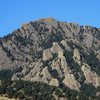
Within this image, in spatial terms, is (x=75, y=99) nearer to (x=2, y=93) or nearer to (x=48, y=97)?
(x=48, y=97)

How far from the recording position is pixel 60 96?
652ft

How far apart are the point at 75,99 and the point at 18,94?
2594cm

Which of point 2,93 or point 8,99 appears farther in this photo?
point 2,93

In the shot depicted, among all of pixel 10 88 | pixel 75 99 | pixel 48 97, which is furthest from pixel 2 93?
pixel 75 99

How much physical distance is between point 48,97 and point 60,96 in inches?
282

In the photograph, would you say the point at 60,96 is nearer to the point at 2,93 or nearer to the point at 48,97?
the point at 48,97

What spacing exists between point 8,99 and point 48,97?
2255 centimetres

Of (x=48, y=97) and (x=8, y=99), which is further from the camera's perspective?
(x=48, y=97)

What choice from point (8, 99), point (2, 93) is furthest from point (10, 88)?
point (8, 99)

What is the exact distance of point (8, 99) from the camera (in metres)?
178

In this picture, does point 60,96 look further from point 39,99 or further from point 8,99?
point 8,99

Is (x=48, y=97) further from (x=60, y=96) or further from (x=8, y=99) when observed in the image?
(x=8, y=99)

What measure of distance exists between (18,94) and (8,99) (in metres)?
13.2

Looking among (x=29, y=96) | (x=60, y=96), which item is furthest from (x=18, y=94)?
(x=60, y=96)
